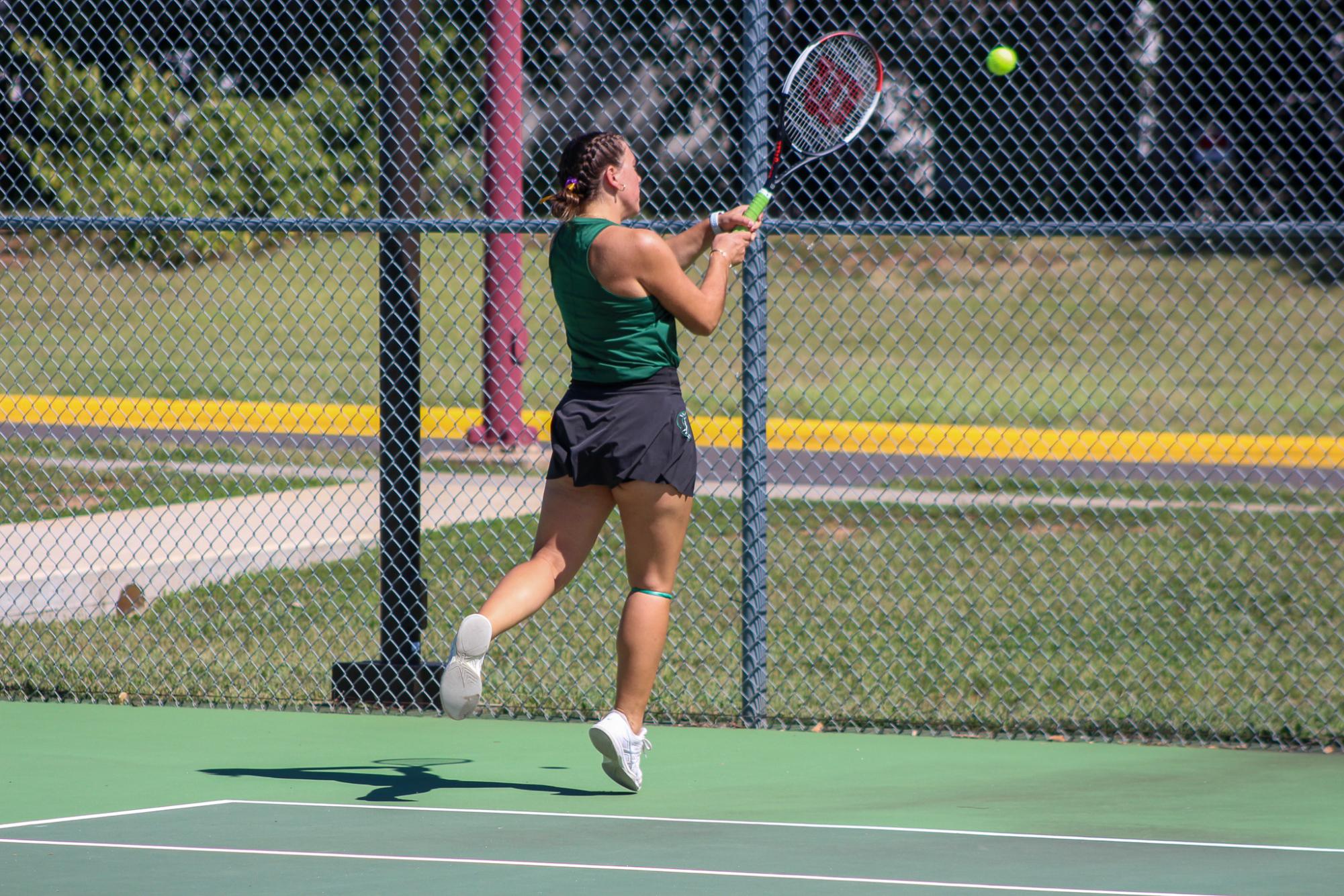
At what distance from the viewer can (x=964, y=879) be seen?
4.30 metres

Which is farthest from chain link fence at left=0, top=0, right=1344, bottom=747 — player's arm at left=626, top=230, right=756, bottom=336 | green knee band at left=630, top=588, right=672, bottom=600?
green knee band at left=630, top=588, right=672, bottom=600

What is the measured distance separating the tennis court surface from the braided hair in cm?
178

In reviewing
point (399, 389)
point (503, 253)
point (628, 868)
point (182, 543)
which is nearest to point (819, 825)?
point (628, 868)

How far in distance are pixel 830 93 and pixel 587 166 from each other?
4.52 ft

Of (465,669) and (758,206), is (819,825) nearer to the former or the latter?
(465,669)

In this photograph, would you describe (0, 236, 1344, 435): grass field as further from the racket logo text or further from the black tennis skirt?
the black tennis skirt

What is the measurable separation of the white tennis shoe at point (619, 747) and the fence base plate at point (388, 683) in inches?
60.2

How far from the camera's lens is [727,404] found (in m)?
15.5

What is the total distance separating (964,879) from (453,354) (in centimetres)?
1404

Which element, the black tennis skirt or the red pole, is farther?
the red pole

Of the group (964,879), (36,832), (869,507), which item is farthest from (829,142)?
(869,507)

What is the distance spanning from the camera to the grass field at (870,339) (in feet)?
52.7

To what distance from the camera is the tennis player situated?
16.2 feet

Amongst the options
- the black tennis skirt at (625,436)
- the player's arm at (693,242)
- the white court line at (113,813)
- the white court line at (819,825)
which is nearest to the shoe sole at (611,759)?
the white court line at (819,825)
